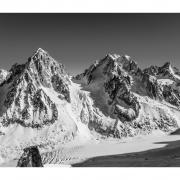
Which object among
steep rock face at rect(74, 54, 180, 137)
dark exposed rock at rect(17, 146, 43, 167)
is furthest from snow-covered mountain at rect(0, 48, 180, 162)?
dark exposed rock at rect(17, 146, 43, 167)

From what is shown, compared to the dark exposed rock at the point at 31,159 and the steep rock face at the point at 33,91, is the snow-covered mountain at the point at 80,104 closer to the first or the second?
the steep rock face at the point at 33,91

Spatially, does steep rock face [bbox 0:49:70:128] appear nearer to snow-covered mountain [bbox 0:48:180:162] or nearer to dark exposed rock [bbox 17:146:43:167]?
snow-covered mountain [bbox 0:48:180:162]

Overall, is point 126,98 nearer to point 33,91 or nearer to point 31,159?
point 33,91

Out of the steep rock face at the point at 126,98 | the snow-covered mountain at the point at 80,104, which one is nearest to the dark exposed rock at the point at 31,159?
the snow-covered mountain at the point at 80,104

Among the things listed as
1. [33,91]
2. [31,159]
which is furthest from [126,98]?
[31,159]

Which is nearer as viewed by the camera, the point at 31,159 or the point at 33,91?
the point at 31,159
